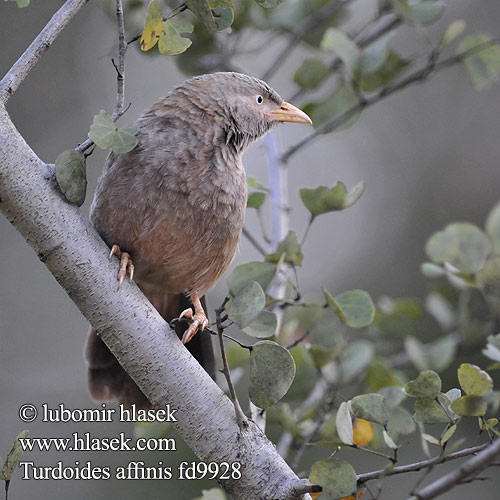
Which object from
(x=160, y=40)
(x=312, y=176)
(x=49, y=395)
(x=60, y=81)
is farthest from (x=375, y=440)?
(x=60, y=81)

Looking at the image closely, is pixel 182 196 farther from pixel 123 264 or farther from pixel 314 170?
pixel 314 170

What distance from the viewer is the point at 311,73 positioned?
11.5ft

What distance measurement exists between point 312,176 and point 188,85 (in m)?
6.01

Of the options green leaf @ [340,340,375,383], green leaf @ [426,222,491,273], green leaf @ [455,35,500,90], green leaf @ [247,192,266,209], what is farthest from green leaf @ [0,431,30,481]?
green leaf @ [455,35,500,90]

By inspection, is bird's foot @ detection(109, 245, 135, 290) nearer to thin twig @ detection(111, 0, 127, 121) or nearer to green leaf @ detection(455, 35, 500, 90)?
thin twig @ detection(111, 0, 127, 121)

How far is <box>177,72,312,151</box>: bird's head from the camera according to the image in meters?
3.17

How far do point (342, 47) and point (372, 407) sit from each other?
5.78 ft

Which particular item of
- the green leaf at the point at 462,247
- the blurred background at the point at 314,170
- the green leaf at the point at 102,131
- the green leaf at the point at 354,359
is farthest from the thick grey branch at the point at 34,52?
the blurred background at the point at 314,170

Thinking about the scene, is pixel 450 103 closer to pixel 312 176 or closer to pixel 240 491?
pixel 312 176

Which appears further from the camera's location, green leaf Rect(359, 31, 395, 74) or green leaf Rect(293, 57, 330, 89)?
green leaf Rect(293, 57, 330, 89)

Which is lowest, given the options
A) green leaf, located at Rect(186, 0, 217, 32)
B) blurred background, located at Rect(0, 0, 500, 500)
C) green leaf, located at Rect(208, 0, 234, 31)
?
blurred background, located at Rect(0, 0, 500, 500)

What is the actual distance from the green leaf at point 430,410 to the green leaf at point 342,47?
1771 millimetres

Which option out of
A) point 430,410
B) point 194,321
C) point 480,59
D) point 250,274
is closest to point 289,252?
point 250,274

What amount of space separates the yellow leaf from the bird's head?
4.23ft
